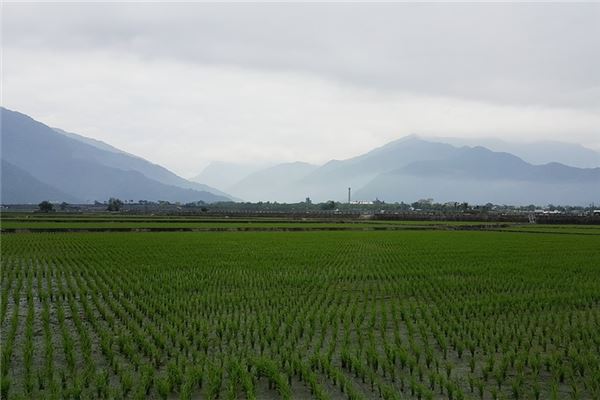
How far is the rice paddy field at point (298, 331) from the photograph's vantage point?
21.0 ft

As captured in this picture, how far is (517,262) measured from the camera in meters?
19.6

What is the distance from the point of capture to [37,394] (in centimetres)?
610

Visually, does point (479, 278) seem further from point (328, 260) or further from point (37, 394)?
point (37, 394)

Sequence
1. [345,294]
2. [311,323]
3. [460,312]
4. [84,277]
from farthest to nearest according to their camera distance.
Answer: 1. [84,277]
2. [345,294]
3. [460,312]
4. [311,323]

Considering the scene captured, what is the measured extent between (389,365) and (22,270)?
1377 cm

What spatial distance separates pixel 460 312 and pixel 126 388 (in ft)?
22.6

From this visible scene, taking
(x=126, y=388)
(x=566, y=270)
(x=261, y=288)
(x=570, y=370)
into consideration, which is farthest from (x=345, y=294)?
(x=566, y=270)

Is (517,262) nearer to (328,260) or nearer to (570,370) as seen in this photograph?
(328,260)

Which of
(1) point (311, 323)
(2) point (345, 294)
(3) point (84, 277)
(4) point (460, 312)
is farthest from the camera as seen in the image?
(3) point (84, 277)

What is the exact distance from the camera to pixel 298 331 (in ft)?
29.1

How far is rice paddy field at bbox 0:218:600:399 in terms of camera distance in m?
6.41

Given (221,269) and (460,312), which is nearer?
(460,312)

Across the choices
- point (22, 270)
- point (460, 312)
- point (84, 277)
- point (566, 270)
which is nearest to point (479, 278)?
point (566, 270)

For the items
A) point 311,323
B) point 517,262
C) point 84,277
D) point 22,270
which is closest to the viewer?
point 311,323
